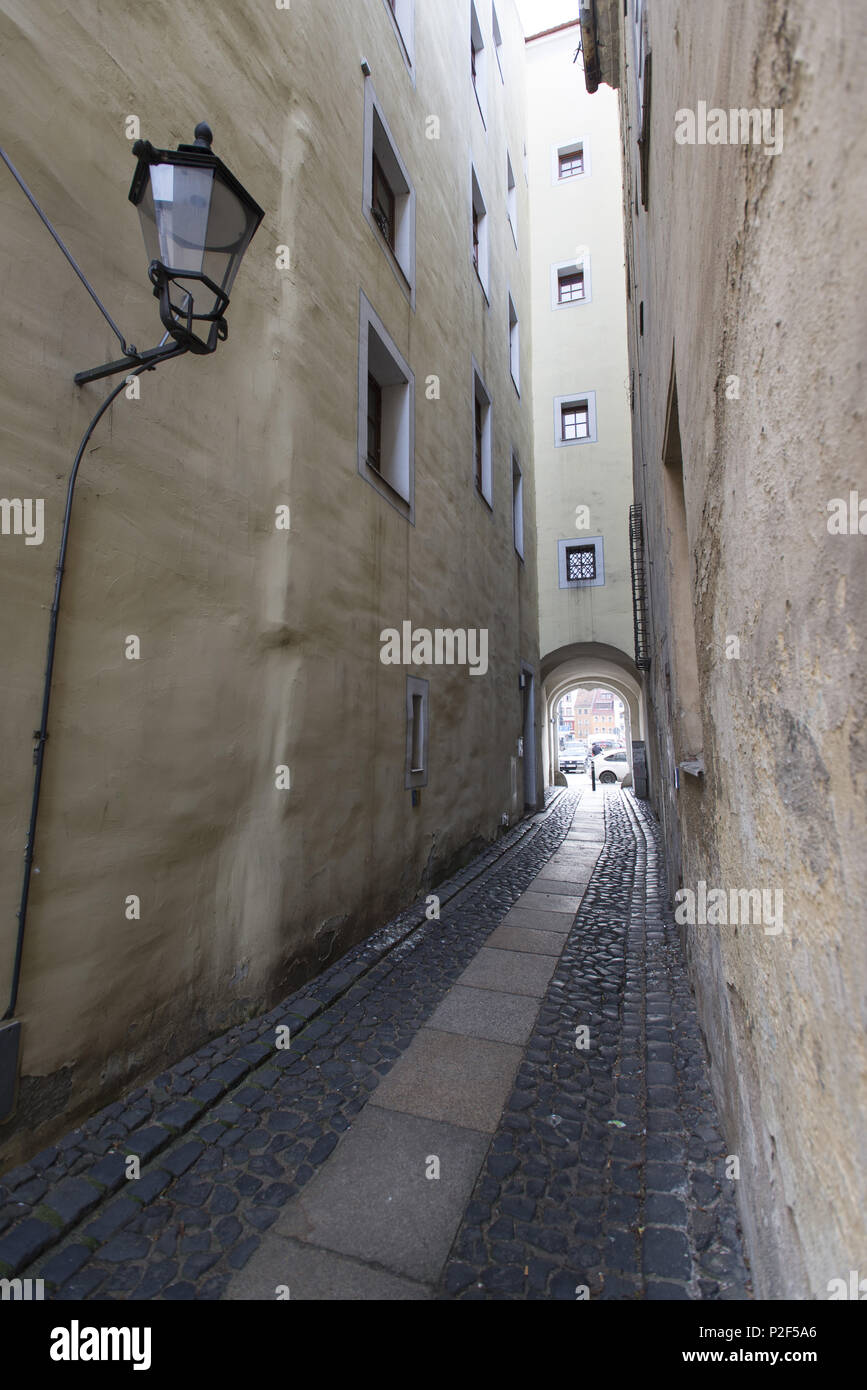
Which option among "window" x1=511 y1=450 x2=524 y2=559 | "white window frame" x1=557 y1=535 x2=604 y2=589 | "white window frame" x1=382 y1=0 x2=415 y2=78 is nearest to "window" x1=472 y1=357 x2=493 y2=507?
"window" x1=511 y1=450 x2=524 y2=559

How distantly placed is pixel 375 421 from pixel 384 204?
237 cm

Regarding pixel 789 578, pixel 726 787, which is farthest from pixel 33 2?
pixel 726 787

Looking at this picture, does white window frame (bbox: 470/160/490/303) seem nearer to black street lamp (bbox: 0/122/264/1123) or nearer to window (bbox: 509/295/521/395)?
window (bbox: 509/295/521/395)

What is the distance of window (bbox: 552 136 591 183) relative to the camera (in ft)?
53.1

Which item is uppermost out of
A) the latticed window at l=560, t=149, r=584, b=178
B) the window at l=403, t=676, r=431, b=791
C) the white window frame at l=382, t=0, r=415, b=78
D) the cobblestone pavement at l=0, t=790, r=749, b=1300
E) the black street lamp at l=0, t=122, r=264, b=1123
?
the latticed window at l=560, t=149, r=584, b=178

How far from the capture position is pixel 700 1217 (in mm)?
2184

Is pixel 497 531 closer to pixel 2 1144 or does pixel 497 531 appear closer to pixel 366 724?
pixel 366 724

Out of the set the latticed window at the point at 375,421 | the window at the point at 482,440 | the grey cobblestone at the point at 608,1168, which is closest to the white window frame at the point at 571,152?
the window at the point at 482,440

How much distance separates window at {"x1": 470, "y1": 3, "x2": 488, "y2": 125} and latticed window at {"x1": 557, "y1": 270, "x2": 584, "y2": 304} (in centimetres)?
581

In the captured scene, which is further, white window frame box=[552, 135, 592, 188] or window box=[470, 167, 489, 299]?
white window frame box=[552, 135, 592, 188]

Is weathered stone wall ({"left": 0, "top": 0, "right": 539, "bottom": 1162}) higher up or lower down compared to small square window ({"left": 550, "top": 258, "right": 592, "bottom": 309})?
lower down

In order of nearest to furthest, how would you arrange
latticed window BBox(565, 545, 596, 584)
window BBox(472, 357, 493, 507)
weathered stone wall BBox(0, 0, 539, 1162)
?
weathered stone wall BBox(0, 0, 539, 1162), window BBox(472, 357, 493, 507), latticed window BBox(565, 545, 596, 584)

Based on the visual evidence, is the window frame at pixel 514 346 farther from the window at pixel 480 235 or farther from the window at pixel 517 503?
the window at pixel 480 235
